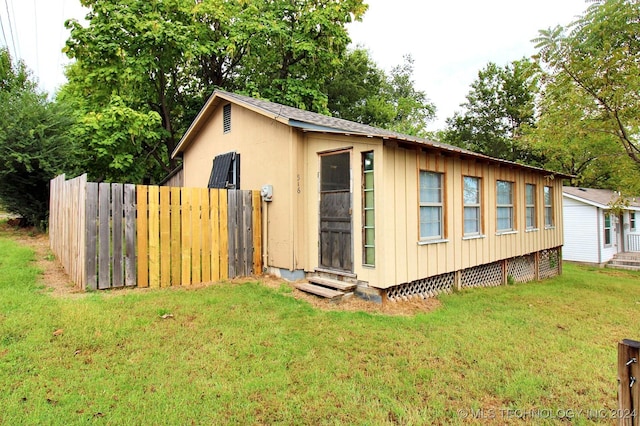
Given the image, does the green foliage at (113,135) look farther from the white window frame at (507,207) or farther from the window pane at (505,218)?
→ the window pane at (505,218)

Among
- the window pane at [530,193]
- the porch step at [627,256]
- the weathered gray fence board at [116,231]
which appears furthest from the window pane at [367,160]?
the porch step at [627,256]

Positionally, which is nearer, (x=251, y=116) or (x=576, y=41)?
(x=576, y=41)

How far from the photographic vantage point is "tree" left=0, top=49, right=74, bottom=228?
10.4 m

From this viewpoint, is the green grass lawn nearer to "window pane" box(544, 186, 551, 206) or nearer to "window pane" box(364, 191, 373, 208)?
"window pane" box(364, 191, 373, 208)

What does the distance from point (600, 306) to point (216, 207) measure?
25.0 ft

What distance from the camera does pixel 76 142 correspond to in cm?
1195

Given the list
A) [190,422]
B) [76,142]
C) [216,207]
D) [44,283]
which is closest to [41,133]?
[76,142]

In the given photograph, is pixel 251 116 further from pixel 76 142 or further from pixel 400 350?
pixel 76 142

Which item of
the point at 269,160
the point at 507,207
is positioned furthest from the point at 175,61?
the point at 507,207

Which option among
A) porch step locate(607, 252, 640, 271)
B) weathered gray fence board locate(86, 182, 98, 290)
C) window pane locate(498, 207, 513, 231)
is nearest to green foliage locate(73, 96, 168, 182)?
weathered gray fence board locate(86, 182, 98, 290)

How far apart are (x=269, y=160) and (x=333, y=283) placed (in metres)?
3.09

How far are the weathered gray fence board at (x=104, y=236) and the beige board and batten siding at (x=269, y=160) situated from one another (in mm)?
2958

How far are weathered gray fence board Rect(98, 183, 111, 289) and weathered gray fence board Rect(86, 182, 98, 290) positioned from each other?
2.2 inches

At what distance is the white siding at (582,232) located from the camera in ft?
57.4
